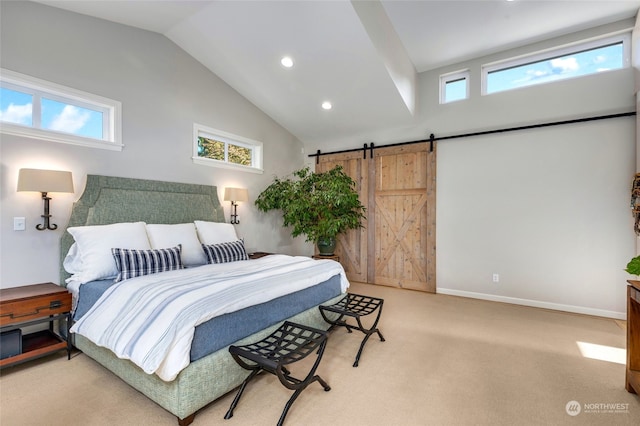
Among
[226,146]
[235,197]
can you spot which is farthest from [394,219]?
[226,146]

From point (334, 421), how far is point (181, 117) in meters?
3.97

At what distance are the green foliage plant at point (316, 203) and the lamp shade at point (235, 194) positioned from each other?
0.52 m

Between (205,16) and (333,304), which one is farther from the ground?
(205,16)

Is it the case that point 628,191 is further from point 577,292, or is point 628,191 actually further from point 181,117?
point 181,117

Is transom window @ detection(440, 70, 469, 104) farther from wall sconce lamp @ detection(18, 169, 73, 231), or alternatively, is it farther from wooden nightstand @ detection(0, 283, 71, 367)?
wooden nightstand @ detection(0, 283, 71, 367)

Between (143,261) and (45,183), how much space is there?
3.67ft

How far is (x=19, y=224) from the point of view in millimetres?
2760

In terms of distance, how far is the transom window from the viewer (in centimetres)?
479

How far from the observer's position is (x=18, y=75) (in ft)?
9.02

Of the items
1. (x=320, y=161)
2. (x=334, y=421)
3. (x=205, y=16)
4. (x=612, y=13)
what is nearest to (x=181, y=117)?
(x=205, y=16)

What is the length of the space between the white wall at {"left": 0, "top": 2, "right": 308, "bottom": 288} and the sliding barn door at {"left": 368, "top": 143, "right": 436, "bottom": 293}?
7.46 feet

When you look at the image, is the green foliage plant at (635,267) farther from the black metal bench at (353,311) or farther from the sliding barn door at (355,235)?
the sliding barn door at (355,235)
